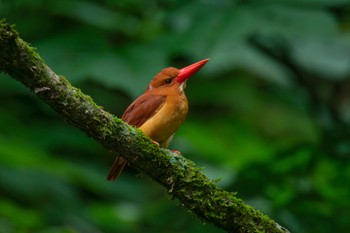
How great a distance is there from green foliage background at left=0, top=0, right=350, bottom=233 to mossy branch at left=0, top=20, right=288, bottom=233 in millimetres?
337

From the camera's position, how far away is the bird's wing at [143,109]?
13.0 ft

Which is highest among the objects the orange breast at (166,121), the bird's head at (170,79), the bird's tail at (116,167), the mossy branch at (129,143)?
the bird's head at (170,79)

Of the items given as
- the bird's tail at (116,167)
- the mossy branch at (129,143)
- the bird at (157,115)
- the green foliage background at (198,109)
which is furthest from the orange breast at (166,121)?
the mossy branch at (129,143)

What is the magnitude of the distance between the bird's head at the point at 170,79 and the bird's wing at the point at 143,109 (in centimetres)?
23

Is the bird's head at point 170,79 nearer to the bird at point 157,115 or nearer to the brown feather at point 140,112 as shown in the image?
the bird at point 157,115

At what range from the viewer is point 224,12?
468 centimetres

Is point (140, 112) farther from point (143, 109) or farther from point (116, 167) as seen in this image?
point (116, 167)

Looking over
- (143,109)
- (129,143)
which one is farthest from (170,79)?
(129,143)

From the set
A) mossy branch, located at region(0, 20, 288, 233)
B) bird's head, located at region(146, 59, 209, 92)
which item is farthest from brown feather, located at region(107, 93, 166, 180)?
mossy branch, located at region(0, 20, 288, 233)

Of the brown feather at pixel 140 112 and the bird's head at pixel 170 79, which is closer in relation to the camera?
the brown feather at pixel 140 112

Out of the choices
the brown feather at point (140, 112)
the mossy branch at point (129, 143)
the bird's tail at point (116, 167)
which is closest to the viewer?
the mossy branch at point (129, 143)

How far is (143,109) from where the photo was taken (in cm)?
399

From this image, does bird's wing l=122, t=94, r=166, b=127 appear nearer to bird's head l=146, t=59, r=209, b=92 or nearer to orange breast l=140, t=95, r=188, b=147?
orange breast l=140, t=95, r=188, b=147

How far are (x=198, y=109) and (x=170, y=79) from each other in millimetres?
2635
